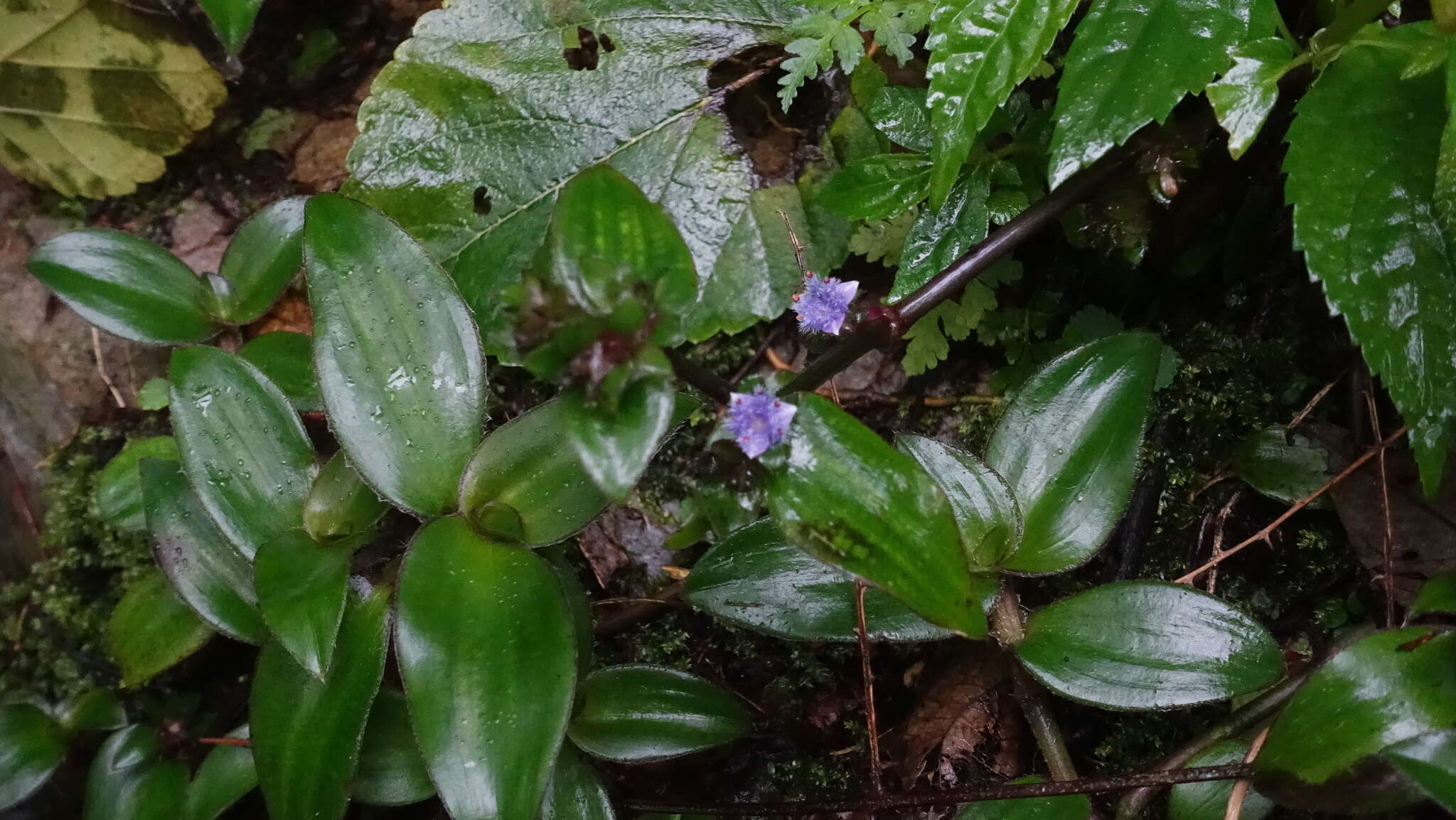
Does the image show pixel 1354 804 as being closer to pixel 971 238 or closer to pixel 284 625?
pixel 971 238

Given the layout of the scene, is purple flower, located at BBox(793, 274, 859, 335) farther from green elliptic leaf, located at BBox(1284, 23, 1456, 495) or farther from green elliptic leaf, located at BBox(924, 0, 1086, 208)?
green elliptic leaf, located at BBox(1284, 23, 1456, 495)

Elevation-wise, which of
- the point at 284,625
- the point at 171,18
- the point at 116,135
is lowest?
the point at 284,625

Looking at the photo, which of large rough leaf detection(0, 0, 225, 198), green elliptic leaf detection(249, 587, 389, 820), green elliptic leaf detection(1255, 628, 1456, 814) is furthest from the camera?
large rough leaf detection(0, 0, 225, 198)

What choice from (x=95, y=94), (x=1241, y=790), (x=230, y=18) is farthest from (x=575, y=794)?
(x=95, y=94)

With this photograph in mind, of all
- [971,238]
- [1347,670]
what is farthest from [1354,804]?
[971,238]

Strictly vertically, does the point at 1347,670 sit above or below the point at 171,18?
below

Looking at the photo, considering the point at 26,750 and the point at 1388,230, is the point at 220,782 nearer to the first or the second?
the point at 26,750

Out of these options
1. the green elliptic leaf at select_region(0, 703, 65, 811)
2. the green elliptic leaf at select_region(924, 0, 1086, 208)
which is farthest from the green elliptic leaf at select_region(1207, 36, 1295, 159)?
the green elliptic leaf at select_region(0, 703, 65, 811)

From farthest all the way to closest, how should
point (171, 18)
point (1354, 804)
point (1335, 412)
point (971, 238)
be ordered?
point (171, 18) → point (1335, 412) → point (971, 238) → point (1354, 804)
